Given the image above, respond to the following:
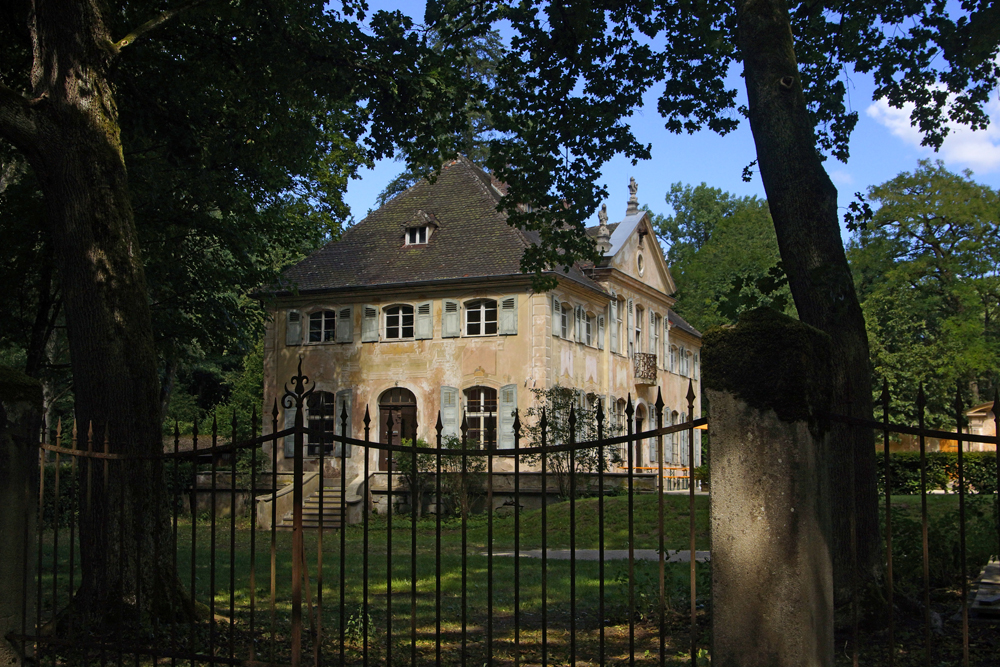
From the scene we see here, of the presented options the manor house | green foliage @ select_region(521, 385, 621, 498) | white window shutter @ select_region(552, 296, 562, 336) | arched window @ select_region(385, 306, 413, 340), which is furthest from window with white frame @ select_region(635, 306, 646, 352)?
arched window @ select_region(385, 306, 413, 340)

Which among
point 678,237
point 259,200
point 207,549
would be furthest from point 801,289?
point 678,237

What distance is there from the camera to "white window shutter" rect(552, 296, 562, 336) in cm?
2652

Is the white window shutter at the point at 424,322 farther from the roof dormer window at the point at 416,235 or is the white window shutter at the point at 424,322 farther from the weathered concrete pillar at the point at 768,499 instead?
the weathered concrete pillar at the point at 768,499

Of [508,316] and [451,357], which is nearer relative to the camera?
[508,316]

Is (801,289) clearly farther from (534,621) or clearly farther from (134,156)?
(134,156)

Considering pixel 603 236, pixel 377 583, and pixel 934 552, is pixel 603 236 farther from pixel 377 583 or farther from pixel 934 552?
pixel 934 552

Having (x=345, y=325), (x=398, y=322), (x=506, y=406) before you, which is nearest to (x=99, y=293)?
(x=506, y=406)

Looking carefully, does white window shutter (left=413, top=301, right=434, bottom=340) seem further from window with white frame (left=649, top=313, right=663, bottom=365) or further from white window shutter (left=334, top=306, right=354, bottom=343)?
window with white frame (left=649, top=313, right=663, bottom=365)

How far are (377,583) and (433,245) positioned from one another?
17765 mm

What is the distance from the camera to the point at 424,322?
89.7 feet

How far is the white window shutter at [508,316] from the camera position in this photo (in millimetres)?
26344

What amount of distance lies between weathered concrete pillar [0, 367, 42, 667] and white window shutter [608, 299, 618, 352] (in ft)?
82.1

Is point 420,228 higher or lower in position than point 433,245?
higher

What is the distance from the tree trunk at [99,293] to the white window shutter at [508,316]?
63.1 ft
